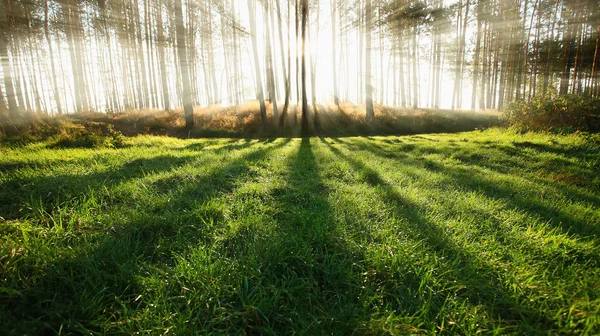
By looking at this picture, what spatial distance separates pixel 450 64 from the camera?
29.4 metres

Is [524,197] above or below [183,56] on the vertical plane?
below

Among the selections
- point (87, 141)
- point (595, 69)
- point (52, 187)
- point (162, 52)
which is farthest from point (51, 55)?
point (595, 69)

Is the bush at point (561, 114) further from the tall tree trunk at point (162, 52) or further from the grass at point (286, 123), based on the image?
the tall tree trunk at point (162, 52)

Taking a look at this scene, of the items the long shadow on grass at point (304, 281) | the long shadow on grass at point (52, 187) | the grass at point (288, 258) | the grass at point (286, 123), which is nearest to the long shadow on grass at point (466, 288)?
the grass at point (288, 258)

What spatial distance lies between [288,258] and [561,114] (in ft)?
45.4

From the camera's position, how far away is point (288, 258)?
5.46 ft

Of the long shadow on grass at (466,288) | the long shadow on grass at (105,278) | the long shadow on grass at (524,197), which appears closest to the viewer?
the long shadow on grass at (105,278)

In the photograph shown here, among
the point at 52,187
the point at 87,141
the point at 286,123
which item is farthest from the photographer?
A: the point at 286,123

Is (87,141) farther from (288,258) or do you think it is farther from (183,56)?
(183,56)

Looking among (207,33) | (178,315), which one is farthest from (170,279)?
(207,33)

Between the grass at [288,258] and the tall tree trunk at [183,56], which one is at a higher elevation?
the tall tree trunk at [183,56]

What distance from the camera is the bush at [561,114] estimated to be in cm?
909

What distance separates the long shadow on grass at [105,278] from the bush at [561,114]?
42.3ft

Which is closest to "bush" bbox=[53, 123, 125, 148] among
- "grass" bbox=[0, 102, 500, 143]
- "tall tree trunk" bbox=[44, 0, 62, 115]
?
"grass" bbox=[0, 102, 500, 143]
